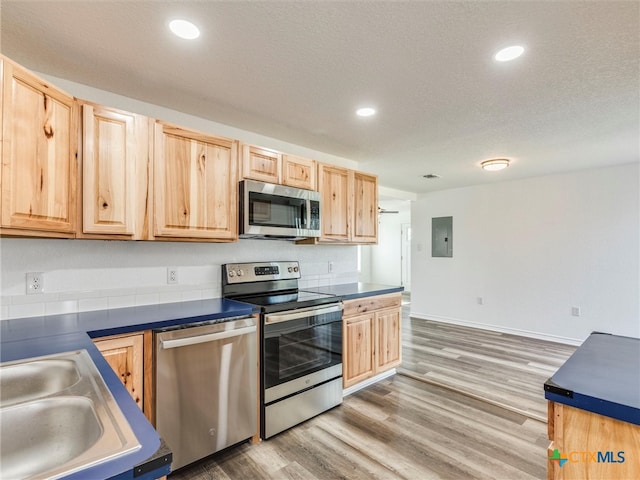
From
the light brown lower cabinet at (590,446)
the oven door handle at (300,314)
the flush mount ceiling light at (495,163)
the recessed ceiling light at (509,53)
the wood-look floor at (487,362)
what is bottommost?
the wood-look floor at (487,362)

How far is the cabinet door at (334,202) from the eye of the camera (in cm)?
322

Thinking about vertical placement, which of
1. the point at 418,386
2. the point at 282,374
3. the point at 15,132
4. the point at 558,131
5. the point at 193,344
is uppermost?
the point at 558,131

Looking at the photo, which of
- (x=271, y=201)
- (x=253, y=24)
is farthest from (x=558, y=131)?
(x=253, y=24)

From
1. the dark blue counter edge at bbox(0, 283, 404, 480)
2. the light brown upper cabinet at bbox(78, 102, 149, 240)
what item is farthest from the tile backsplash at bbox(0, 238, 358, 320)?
the light brown upper cabinet at bbox(78, 102, 149, 240)

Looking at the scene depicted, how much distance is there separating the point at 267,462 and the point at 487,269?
473 centimetres

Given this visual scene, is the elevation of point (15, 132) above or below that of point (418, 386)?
above

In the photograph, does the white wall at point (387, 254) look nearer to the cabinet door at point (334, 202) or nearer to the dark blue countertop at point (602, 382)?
the cabinet door at point (334, 202)

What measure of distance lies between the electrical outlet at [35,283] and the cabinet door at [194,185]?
0.70m

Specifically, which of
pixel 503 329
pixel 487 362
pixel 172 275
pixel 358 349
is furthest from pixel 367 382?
pixel 503 329

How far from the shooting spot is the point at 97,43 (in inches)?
68.9

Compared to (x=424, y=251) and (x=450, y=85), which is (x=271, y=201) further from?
(x=424, y=251)

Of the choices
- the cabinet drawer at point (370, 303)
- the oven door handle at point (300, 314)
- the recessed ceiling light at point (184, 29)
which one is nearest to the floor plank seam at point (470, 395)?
the cabinet drawer at point (370, 303)

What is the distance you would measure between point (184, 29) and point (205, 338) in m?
1.69

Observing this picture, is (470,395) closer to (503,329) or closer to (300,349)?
(300,349)
